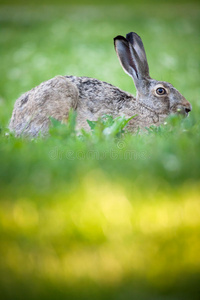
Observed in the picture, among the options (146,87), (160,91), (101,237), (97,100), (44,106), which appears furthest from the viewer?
(146,87)

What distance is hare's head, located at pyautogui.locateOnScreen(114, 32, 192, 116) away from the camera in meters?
6.67

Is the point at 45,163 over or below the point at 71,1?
below

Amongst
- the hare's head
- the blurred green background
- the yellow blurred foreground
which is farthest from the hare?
the yellow blurred foreground

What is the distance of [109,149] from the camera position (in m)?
3.84

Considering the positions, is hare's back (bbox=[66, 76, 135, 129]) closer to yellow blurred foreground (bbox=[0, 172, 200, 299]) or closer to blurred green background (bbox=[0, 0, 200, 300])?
blurred green background (bbox=[0, 0, 200, 300])

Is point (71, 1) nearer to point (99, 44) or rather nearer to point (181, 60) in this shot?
point (99, 44)

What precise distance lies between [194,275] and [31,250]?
3.49 ft

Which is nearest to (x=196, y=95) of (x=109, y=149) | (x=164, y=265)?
(x=109, y=149)

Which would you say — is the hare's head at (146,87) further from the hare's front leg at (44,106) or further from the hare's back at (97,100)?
the hare's front leg at (44,106)

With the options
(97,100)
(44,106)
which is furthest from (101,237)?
(97,100)

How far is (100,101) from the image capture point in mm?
Answer: 6512

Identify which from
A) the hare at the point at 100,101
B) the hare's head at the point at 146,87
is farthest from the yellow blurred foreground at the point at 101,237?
the hare's head at the point at 146,87

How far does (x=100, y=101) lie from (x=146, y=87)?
934 mm

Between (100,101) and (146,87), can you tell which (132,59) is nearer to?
(146,87)
